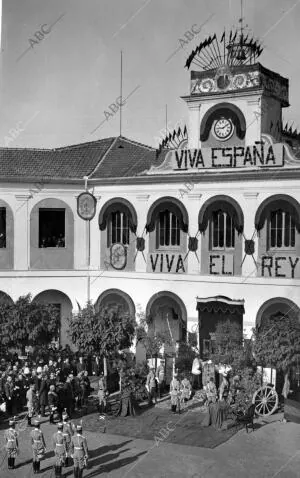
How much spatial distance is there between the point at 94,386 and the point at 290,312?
7619 millimetres

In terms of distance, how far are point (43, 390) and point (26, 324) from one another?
148 inches

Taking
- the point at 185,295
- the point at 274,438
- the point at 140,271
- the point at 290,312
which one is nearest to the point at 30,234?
the point at 140,271

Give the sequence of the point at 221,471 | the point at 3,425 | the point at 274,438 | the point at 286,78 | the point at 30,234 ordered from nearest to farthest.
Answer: the point at 221,471 → the point at 274,438 → the point at 3,425 → the point at 286,78 → the point at 30,234

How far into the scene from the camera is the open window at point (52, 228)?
32.1 metres

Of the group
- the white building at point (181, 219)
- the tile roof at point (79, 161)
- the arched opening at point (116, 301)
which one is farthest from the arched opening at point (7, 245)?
the arched opening at point (116, 301)

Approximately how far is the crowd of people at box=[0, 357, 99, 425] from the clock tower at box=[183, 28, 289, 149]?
10191mm

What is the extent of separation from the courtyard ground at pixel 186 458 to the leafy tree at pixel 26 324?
550 centimetres

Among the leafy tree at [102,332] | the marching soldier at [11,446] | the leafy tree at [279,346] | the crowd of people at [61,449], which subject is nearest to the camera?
the crowd of people at [61,449]

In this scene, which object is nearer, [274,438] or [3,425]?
[274,438]

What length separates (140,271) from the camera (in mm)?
30250

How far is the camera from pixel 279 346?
22.6 meters

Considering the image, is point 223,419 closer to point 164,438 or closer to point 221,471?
point 164,438

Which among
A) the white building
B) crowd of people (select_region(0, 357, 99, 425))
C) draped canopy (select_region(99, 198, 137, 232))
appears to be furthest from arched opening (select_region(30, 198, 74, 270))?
crowd of people (select_region(0, 357, 99, 425))

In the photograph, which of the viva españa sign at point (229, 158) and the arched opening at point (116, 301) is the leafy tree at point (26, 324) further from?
the viva españa sign at point (229, 158)
